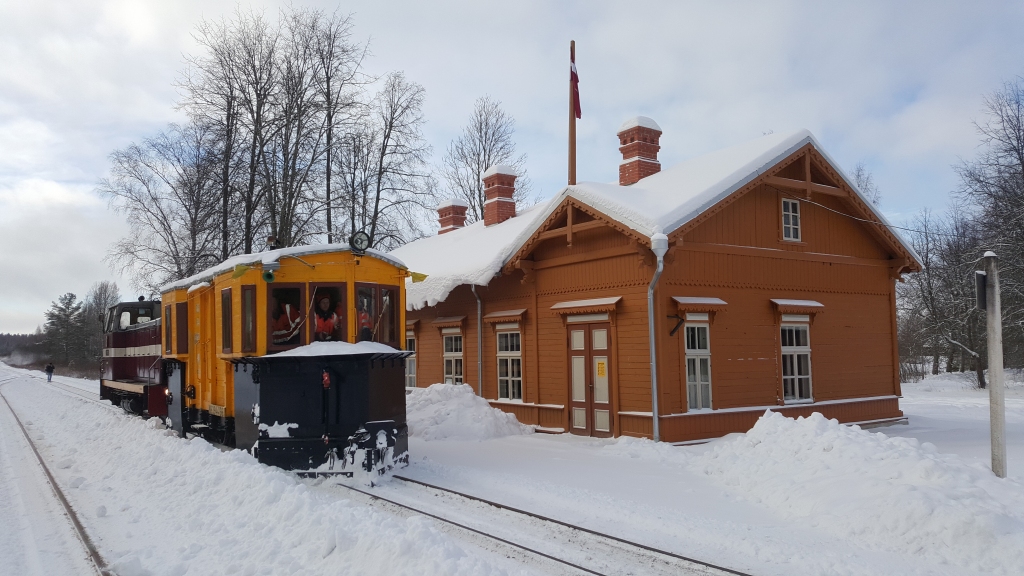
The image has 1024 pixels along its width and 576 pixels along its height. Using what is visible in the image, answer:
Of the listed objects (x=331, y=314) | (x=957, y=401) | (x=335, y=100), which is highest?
(x=335, y=100)

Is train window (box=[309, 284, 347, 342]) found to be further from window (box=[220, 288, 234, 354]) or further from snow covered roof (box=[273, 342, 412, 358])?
window (box=[220, 288, 234, 354])

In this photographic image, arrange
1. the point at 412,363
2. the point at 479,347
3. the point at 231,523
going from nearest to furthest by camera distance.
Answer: the point at 231,523 < the point at 479,347 < the point at 412,363

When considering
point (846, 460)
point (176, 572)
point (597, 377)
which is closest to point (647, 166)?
point (597, 377)

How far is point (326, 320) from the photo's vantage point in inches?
404

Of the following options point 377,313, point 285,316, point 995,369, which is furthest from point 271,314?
point 995,369

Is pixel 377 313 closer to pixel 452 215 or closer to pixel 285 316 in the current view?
pixel 285 316

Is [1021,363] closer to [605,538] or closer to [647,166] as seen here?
[647,166]

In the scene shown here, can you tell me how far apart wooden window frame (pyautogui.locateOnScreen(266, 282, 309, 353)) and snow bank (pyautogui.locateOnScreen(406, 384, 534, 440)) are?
5225mm

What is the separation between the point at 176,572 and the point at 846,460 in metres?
7.83

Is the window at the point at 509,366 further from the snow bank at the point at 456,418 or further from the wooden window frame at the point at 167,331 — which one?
the wooden window frame at the point at 167,331

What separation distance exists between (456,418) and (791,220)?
27.8ft

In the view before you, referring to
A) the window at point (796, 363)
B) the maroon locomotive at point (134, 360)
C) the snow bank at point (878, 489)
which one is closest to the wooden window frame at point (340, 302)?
the snow bank at point (878, 489)

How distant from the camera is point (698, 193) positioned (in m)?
13.0

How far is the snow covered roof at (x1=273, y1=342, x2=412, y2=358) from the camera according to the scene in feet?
31.1
